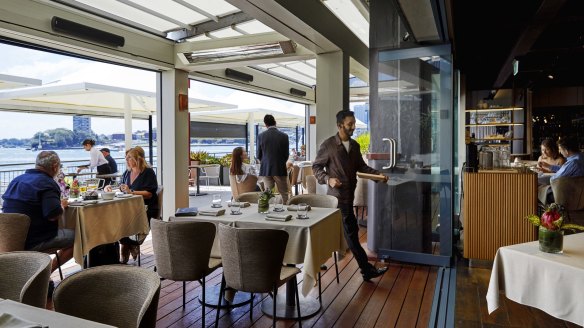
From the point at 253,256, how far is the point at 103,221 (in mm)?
2318

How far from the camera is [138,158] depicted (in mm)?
5266

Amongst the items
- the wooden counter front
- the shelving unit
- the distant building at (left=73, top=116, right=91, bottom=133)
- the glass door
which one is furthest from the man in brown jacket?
the distant building at (left=73, top=116, right=91, bottom=133)

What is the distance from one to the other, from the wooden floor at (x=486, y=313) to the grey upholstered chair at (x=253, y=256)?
5.37ft

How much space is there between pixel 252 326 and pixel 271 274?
70cm

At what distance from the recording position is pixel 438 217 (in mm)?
5164

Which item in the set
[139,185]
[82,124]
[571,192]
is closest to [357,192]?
[571,192]

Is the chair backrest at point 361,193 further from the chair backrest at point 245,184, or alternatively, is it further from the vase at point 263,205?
the vase at point 263,205

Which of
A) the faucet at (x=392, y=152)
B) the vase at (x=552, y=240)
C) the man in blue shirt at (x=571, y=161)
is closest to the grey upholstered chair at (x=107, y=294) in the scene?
the vase at (x=552, y=240)

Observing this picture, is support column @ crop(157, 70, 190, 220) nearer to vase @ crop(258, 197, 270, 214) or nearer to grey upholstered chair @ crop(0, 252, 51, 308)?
vase @ crop(258, 197, 270, 214)

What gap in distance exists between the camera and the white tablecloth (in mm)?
3389

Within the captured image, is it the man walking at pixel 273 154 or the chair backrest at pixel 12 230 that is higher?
the man walking at pixel 273 154

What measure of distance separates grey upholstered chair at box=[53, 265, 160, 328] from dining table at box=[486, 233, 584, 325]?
2.07 meters

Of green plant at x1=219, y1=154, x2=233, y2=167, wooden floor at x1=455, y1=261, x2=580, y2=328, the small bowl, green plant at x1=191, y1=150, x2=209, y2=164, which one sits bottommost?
wooden floor at x1=455, y1=261, x2=580, y2=328

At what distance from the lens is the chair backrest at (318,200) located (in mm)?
4391
